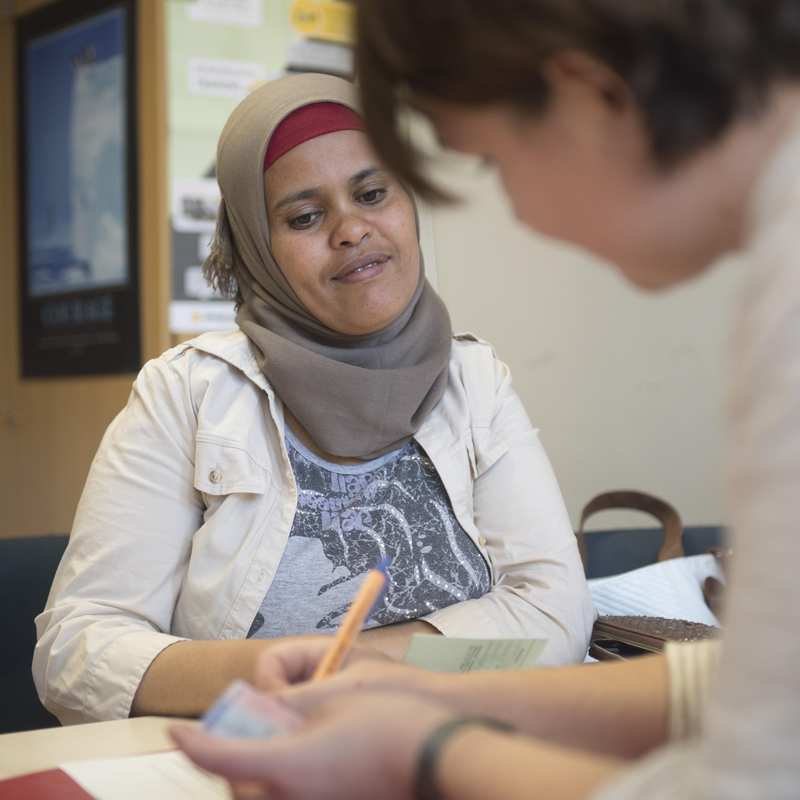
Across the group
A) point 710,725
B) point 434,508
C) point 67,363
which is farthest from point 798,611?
point 67,363

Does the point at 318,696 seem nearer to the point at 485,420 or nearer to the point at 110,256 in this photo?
the point at 485,420

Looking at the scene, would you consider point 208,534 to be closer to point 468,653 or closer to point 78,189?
point 468,653

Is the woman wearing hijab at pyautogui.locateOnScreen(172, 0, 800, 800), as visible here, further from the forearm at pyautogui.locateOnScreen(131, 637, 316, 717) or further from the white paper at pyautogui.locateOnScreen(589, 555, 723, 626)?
the white paper at pyautogui.locateOnScreen(589, 555, 723, 626)

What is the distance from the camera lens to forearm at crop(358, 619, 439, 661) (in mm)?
1393

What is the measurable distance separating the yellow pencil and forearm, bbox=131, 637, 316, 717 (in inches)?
15.3

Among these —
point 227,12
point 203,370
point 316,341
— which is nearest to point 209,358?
point 203,370

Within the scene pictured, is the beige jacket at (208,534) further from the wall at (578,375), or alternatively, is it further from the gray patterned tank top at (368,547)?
the wall at (578,375)

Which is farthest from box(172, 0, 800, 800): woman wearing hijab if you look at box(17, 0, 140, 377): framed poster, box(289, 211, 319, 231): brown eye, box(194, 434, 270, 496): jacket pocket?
box(17, 0, 140, 377): framed poster

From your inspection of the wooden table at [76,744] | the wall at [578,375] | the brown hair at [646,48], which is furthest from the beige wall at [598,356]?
the brown hair at [646,48]

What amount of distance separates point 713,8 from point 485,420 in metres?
1.13

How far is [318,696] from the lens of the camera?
76cm

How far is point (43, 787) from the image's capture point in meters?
0.92

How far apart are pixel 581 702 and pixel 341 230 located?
0.98m

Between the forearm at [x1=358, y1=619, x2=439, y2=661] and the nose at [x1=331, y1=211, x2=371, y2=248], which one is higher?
the nose at [x1=331, y1=211, x2=371, y2=248]
